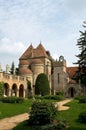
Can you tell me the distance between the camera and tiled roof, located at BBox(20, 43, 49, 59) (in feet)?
211

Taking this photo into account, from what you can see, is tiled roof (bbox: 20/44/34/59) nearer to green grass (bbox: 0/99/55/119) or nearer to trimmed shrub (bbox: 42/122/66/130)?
green grass (bbox: 0/99/55/119)

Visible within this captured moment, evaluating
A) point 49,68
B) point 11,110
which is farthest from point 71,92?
point 11,110

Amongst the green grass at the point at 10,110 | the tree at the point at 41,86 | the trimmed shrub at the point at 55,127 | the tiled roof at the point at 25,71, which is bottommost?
the trimmed shrub at the point at 55,127

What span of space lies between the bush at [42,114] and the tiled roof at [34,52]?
153 ft

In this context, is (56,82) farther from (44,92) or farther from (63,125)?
(63,125)

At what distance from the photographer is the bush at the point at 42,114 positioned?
16.6 metres

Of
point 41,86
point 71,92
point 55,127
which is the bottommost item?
point 55,127

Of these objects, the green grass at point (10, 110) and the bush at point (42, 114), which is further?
the green grass at point (10, 110)

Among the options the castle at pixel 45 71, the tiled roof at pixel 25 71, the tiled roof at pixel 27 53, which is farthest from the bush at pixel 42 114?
the tiled roof at pixel 27 53

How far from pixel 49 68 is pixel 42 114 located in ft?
156

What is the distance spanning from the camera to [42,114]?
16672 millimetres

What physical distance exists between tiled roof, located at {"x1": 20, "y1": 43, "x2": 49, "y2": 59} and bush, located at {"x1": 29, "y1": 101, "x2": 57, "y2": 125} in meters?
46.5

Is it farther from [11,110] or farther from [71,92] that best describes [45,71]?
[11,110]

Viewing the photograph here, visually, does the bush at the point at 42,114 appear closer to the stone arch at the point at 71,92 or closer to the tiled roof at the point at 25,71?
the tiled roof at the point at 25,71
